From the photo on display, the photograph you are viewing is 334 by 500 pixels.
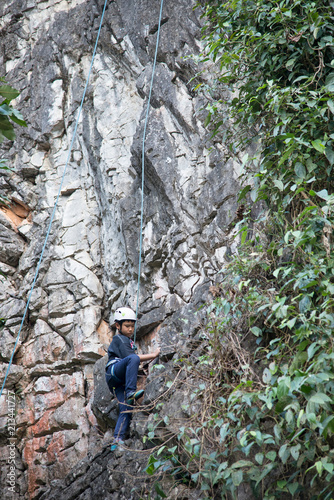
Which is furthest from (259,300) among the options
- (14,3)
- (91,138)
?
(14,3)

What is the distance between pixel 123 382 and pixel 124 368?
9.5 inches

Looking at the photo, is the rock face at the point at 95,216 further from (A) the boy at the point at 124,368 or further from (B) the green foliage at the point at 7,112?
(B) the green foliage at the point at 7,112

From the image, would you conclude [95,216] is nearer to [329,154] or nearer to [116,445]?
[116,445]

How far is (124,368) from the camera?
5.22 meters

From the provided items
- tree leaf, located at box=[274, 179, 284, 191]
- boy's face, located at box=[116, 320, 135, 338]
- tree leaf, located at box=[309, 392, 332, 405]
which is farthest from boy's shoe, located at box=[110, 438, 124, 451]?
tree leaf, located at box=[274, 179, 284, 191]

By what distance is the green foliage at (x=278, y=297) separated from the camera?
301cm

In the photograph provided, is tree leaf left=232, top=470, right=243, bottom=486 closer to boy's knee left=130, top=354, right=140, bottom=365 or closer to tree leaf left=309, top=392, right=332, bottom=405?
tree leaf left=309, top=392, right=332, bottom=405

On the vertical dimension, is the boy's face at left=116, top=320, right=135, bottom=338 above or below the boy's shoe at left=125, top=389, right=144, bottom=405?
above

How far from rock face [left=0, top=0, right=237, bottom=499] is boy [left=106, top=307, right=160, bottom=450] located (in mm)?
212

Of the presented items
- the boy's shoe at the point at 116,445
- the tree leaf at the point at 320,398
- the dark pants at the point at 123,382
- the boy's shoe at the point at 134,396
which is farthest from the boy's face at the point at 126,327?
the tree leaf at the point at 320,398

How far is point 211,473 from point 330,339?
126cm

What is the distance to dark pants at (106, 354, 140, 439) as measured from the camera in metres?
5.10

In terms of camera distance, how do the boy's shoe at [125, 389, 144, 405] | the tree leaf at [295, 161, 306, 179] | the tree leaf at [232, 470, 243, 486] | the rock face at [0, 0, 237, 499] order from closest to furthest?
the tree leaf at [232, 470, 243, 486]
the tree leaf at [295, 161, 306, 179]
the boy's shoe at [125, 389, 144, 405]
the rock face at [0, 0, 237, 499]

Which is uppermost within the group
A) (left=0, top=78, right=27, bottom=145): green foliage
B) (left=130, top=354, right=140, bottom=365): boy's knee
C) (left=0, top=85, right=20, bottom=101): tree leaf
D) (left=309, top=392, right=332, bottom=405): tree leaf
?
(left=0, top=85, right=20, bottom=101): tree leaf
